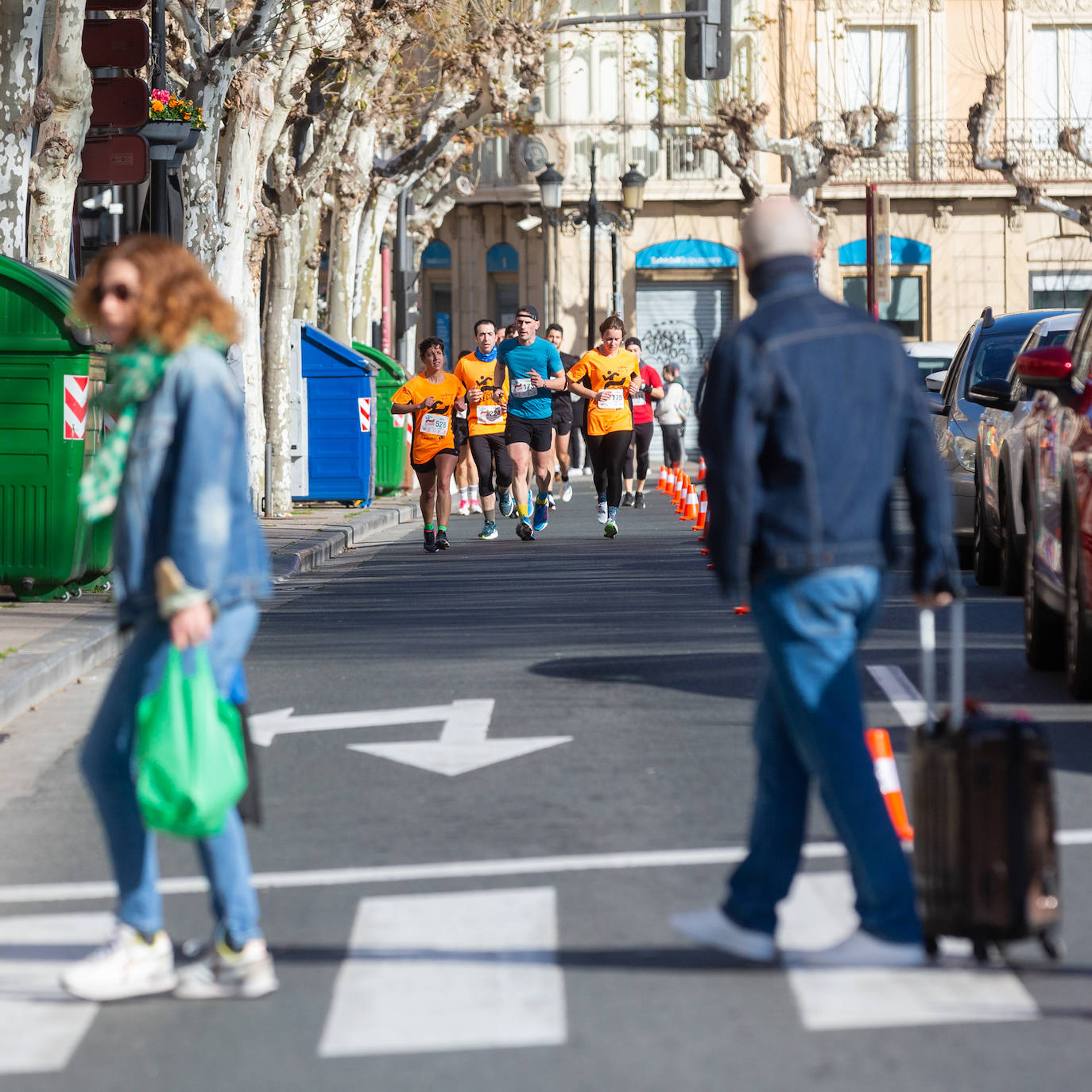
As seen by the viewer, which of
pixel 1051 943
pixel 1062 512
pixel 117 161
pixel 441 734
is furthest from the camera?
pixel 117 161

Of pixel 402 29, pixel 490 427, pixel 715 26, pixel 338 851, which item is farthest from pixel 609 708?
pixel 402 29

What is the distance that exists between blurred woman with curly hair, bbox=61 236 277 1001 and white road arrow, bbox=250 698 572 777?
2.92 metres

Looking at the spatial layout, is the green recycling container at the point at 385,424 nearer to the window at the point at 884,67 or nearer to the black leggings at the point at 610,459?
the black leggings at the point at 610,459

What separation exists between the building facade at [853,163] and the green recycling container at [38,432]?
34657 millimetres

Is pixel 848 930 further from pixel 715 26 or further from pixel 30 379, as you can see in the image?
pixel 715 26

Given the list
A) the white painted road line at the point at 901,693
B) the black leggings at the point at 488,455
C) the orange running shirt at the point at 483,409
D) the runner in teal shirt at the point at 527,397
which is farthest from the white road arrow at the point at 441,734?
the orange running shirt at the point at 483,409

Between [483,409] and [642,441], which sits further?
[642,441]

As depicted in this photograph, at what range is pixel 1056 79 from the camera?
48.9 m

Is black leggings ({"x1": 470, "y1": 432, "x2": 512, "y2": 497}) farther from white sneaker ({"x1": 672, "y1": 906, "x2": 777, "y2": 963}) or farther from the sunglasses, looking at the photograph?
the sunglasses

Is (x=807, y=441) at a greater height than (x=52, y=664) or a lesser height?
greater

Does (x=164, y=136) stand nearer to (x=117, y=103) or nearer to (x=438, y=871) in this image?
(x=117, y=103)

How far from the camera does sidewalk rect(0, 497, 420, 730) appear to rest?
390 inches

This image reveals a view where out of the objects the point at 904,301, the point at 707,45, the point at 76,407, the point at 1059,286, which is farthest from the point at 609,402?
the point at 1059,286

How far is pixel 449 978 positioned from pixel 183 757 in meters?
0.85
